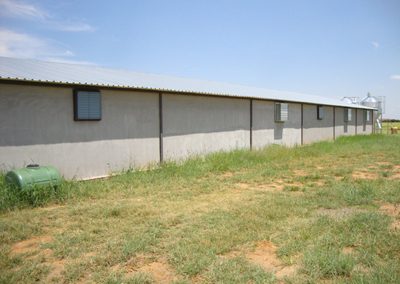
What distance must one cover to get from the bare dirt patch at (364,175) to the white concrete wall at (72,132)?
19.8ft

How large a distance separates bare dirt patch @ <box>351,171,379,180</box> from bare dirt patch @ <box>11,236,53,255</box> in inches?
326

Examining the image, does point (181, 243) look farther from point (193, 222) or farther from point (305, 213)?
point (305, 213)

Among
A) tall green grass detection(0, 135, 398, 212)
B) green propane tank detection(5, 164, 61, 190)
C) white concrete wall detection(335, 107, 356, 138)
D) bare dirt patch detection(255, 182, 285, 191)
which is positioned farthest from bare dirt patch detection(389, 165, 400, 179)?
white concrete wall detection(335, 107, 356, 138)

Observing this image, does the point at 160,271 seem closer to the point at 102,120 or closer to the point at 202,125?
the point at 102,120

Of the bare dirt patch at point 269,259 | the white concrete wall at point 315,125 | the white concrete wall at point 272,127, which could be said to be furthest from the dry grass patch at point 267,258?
the white concrete wall at point 315,125

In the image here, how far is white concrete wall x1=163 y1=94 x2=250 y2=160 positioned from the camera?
38.9 feet

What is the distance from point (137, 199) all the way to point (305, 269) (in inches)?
164

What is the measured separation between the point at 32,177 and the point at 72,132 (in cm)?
220

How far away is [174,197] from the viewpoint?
745 centimetres

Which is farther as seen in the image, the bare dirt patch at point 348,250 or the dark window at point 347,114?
the dark window at point 347,114

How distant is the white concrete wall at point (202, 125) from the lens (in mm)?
11867

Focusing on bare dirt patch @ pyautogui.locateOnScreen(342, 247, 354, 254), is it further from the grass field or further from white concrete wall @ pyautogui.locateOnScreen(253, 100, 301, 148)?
white concrete wall @ pyautogui.locateOnScreen(253, 100, 301, 148)

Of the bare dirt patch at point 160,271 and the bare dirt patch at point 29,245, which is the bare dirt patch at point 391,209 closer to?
the bare dirt patch at point 160,271

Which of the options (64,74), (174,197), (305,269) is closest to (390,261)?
(305,269)
